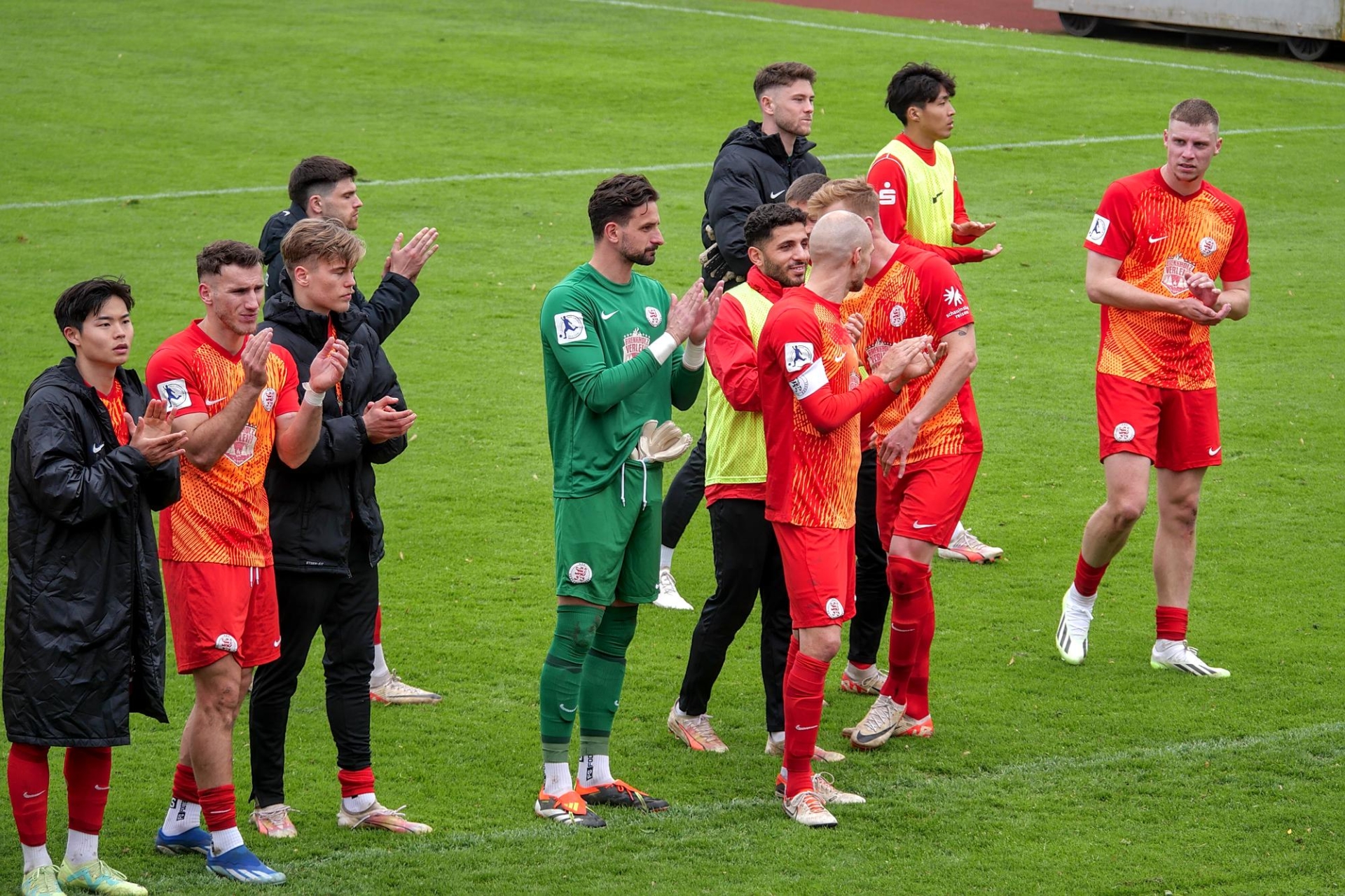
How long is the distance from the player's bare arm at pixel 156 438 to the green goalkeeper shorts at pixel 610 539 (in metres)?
1.44

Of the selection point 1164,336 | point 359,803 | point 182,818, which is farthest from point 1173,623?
point 182,818

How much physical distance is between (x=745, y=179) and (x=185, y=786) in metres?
4.21

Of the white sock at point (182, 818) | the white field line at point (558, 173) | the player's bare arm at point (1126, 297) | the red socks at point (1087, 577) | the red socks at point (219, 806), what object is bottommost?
the white sock at point (182, 818)

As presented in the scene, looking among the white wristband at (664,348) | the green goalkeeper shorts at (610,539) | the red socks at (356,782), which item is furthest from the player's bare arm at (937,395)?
the red socks at (356,782)

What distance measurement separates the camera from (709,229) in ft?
26.9

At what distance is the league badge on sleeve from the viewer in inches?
223

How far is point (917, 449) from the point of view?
6.70 m

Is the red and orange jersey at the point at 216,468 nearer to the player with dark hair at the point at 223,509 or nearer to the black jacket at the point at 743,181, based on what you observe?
the player with dark hair at the point at 223,509

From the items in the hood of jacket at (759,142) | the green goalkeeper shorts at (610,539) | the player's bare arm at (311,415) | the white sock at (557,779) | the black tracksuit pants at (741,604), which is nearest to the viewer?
the player's bare arm at (311,415)

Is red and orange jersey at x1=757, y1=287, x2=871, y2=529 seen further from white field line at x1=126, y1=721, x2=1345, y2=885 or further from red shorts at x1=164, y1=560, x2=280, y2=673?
red shorts at x1=164, y1=560, x2=280, y2=673

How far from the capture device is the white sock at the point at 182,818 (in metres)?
5.57

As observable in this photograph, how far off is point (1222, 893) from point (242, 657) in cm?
344

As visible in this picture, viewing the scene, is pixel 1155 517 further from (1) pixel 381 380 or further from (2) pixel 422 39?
(2) pixel 422 39

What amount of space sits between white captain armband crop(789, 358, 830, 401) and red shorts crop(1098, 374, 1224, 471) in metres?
2.34
